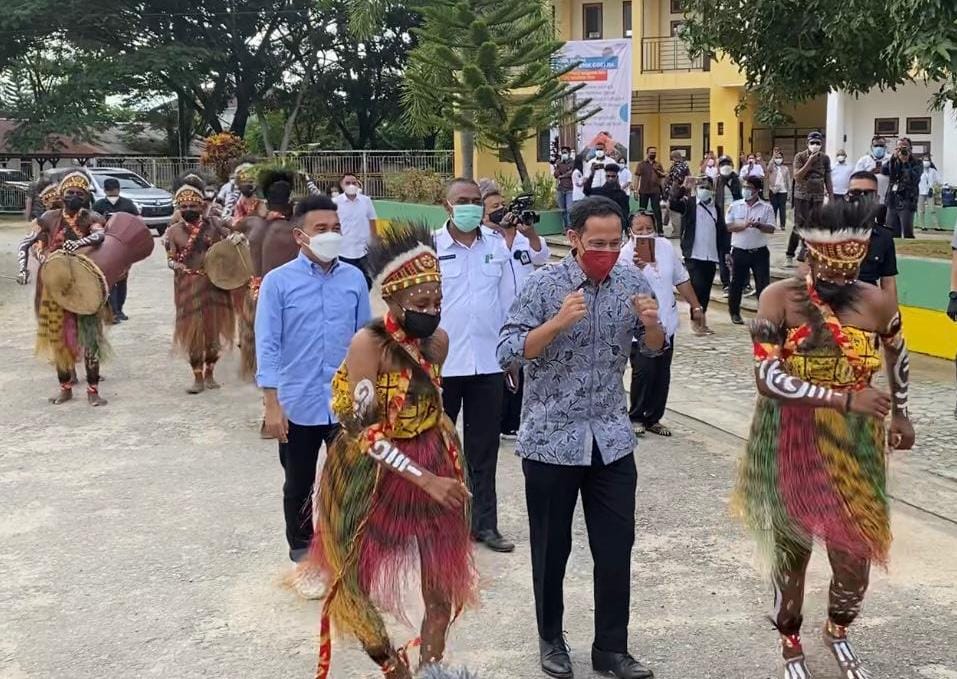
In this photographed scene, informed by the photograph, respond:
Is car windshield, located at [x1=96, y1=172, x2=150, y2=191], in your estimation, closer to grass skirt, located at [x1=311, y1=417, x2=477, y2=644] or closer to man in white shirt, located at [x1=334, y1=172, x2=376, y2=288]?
man in white shirt, located at [x1=334, y1=172, x2=376, y2=288]

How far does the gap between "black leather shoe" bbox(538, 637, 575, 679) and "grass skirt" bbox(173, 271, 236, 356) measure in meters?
5.90

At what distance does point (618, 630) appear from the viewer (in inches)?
159

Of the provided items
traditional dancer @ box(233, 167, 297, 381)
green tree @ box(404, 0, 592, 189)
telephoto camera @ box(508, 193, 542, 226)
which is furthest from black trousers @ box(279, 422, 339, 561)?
green tree @ box(404, 0, 592, 189)

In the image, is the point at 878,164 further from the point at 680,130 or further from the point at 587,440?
the point at 587,440

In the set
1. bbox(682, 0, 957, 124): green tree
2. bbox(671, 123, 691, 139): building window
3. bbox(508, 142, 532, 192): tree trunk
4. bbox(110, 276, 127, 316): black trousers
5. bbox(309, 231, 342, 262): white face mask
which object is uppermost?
bbox(671, 123, 691, 139): building window

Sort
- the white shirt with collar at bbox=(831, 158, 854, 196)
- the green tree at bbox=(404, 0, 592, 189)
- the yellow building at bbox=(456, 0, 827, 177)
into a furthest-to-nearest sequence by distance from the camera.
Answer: the yellow building at bbox=(456, 0, 827, 177)
the green tree at bbox=(404, 0, 592, 189)
the white shirt with collar at bbox=(831, 158, 854, 196)

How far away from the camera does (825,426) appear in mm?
3814

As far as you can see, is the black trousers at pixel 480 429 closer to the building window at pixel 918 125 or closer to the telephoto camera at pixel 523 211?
the telephoto camera at pixel 523 211

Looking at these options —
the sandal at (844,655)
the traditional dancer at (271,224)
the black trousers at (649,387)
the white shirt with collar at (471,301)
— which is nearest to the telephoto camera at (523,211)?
the black trousers at (649,387)

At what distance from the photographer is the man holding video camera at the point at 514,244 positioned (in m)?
5.92

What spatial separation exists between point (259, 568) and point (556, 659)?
182 centimetres

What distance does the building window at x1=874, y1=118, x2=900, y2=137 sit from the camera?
24.0 metres

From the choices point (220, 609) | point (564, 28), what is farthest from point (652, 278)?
point (564, 28)

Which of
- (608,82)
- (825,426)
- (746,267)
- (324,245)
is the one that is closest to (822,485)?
(825,426)
